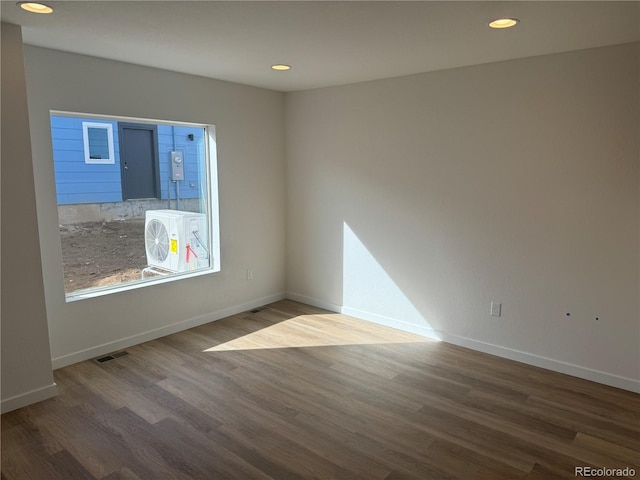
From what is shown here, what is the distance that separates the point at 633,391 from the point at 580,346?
0.42 meters

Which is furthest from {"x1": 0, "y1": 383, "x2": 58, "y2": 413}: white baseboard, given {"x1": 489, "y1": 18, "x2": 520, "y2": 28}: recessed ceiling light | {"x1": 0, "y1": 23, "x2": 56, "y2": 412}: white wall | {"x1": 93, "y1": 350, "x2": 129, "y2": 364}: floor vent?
{"x1": 489, "y1": 18, "x2": 520, "y2": 28}: recessed ceiling light

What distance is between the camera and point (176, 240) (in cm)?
426

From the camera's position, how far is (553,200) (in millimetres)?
3301

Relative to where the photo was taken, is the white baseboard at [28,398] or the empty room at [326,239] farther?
the white baseboard at [28,398]

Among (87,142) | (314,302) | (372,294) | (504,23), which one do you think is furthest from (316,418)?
(87,142)

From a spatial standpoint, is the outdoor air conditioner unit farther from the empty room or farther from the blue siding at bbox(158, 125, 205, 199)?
the blue siding at bbox(158, 125, 205, 199)

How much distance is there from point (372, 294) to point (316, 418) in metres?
1.89

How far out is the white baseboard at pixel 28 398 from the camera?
2820 mm

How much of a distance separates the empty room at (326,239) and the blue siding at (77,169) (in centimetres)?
2

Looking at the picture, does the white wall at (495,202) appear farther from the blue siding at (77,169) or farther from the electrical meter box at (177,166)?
the blue siding at (77,169)

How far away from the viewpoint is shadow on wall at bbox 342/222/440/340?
4219 mm

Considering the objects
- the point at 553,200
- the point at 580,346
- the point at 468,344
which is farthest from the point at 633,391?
the point at 553,200

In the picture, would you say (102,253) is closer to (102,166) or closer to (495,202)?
(102,166)

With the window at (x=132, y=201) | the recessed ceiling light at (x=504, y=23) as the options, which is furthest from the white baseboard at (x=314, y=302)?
the recessed ceiling light at (x=504, y=23)
